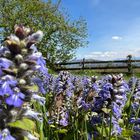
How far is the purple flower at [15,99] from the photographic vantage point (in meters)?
1.96

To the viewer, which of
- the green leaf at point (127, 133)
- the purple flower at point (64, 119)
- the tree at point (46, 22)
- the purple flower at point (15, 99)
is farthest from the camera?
the tree at point (46, 22)

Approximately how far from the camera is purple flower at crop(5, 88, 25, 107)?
77.2 inches

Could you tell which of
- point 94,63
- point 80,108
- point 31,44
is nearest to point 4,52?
point 31,44

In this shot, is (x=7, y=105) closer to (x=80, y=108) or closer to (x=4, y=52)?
(x=4, y=52)

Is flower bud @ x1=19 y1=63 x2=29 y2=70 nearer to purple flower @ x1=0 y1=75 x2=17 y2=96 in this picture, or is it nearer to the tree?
purple flower @ x1=0 y1=75 x2=17 y2=96

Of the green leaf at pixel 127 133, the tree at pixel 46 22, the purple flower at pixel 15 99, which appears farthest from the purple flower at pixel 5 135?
the tree at pixel 46 22

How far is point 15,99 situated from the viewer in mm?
1963

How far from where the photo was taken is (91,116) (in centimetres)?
462

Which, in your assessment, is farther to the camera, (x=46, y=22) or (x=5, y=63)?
(x=46, y=22)

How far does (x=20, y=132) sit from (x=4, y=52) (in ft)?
1.23

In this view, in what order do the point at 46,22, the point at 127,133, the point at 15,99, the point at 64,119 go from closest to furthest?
the point at 15,99 < the point at 127,133 < the point at 64,119 < the point at 46,22

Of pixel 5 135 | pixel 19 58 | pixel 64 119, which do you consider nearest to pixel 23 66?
pixel 19 58

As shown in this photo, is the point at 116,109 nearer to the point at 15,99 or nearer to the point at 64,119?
the point at 64,119

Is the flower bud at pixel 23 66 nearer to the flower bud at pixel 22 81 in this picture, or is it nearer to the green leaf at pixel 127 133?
the flower bud at pixel 22 81
